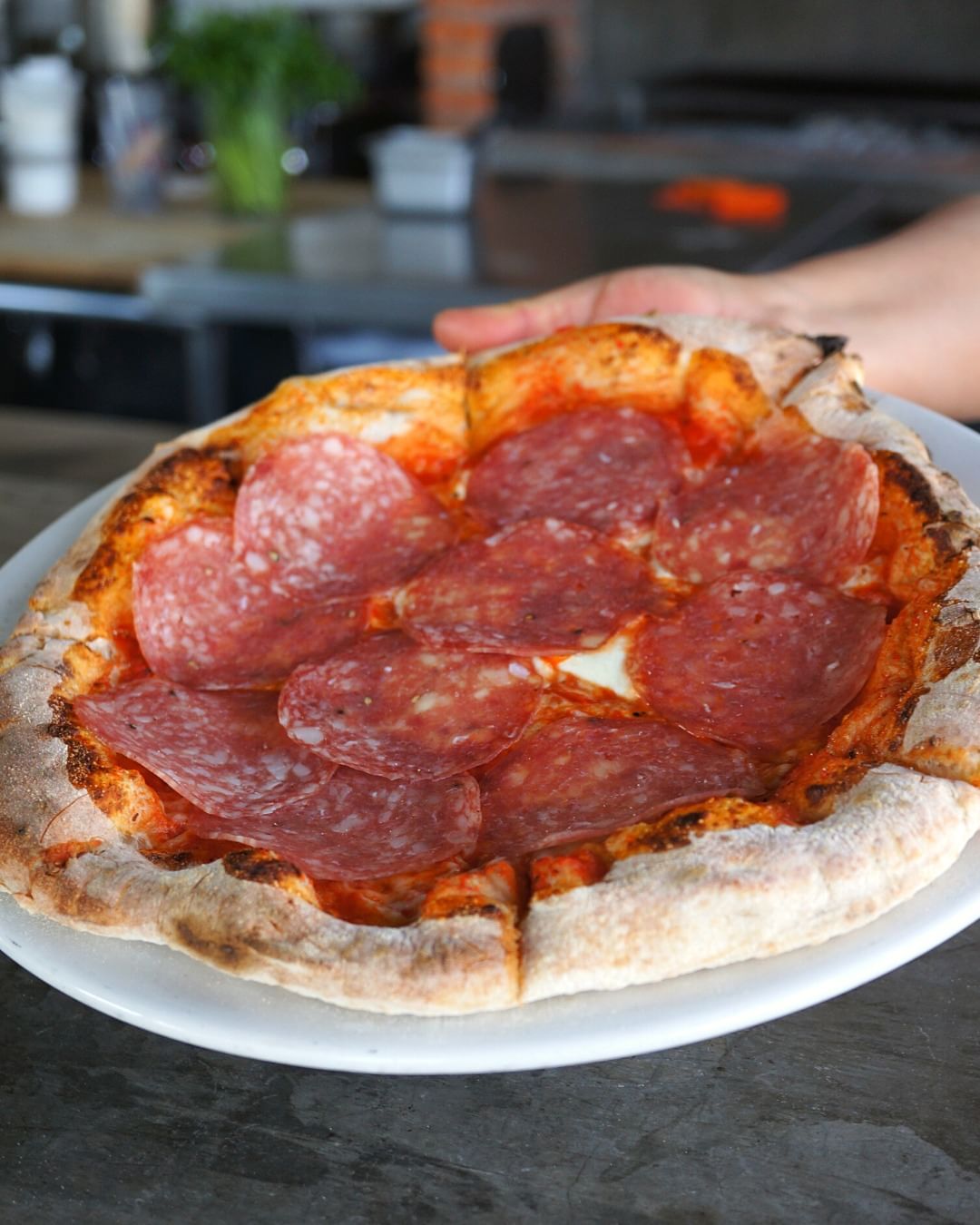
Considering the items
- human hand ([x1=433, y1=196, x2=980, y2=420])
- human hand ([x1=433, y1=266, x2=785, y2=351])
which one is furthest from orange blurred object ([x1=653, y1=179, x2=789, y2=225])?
human hand ([x1=433, y1=266, x2=785, y2=351])

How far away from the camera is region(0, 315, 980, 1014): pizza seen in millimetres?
907

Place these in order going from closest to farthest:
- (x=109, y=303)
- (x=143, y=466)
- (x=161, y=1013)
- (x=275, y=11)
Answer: (x=161, y=1013), (x=143, y=466), (x=109, y=303), (x=275, y=11)

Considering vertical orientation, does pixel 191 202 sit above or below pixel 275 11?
below

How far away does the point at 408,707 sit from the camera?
3.92ft

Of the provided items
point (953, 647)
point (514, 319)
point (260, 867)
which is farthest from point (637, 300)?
point (260, 867)

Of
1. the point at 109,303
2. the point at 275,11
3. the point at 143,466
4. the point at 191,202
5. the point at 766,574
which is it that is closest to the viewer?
the point at 766,574

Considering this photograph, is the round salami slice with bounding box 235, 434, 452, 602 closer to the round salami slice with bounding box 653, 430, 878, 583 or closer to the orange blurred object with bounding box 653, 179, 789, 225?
the round salami slice with bounding box 653, 430, 878, 583

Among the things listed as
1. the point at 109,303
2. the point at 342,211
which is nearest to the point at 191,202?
the point at 342,211

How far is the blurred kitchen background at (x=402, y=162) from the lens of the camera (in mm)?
3631

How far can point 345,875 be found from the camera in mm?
999

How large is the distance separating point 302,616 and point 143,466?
0.27 metres

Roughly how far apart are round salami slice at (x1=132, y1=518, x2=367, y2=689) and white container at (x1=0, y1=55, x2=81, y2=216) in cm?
330

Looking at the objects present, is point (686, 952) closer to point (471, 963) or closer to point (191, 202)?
point (471, 963)

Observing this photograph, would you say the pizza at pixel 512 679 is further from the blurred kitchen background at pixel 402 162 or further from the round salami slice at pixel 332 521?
the blurred kitchen background at pixel 402 162
